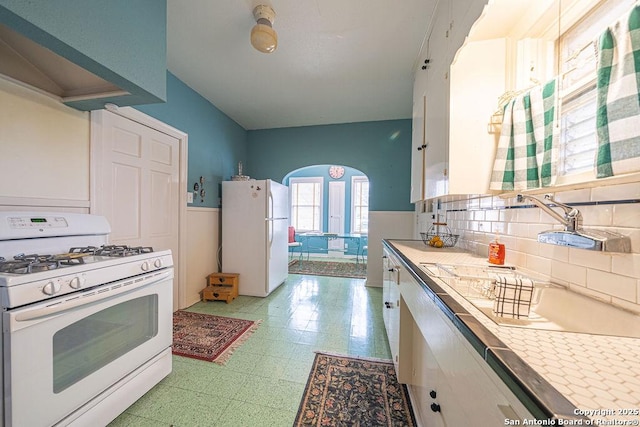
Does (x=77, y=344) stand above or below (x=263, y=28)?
below

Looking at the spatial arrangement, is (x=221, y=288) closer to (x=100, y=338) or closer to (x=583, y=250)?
(x=100, y=338)

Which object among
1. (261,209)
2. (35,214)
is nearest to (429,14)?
(261,209)

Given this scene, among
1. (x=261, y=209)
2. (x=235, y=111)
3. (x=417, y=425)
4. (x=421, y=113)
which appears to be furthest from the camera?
(x=235, y=111)

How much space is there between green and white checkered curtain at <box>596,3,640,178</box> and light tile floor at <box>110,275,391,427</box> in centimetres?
169

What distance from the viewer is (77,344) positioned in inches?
42.5

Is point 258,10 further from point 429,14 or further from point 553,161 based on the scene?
point 553,161

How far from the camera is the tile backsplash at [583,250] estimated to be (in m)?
0.66

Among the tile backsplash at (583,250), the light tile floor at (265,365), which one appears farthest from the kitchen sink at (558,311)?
the light tile floor at (265,365)

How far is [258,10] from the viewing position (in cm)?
168

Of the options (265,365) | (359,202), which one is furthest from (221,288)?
(359,202)

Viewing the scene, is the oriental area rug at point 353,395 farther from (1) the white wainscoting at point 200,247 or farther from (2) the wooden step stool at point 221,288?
(1) the white wainscoting at point 200,247

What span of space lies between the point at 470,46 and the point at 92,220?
8.61ft

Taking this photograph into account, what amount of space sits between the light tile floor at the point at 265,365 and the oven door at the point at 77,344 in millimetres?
313

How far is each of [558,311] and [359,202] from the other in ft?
18.1
